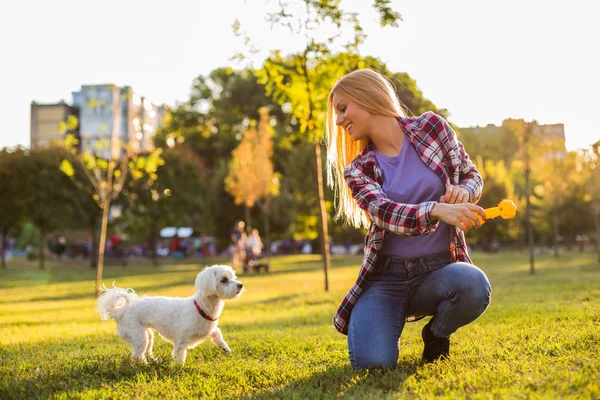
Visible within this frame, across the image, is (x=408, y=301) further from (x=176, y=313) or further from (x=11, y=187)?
(x=11, y=187)

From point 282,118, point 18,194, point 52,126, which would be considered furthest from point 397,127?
point 52,126

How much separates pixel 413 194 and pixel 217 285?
7.65 feet

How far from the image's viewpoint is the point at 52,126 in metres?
102

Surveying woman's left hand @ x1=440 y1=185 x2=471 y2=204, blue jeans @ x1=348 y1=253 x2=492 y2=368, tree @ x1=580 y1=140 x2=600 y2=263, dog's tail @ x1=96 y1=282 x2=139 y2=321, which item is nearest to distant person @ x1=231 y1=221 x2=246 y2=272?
tree @ x1=580 y1=140 x2=600 y2=263

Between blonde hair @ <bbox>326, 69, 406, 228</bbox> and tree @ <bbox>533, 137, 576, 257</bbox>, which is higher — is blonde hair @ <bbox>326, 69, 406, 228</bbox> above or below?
below

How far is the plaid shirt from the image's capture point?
4.07 meters

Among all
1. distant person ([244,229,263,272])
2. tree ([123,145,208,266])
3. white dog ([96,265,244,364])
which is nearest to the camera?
white dog ([96,265,244,364])

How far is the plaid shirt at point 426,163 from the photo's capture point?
4.07 meters

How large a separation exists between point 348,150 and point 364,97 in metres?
0.53

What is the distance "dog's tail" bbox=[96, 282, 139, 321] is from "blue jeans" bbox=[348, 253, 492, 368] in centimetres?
256

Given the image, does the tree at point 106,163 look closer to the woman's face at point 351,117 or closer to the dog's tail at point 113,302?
the dog's tail at point 113,302

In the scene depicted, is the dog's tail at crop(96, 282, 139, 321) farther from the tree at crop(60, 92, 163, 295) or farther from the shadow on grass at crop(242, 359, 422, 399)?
the tree at crop(60, 92, 163, 295)

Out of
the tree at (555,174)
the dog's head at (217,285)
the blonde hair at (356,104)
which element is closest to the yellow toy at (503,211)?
the blonde hair at (356,104)

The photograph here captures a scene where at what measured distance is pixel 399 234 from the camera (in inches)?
154
